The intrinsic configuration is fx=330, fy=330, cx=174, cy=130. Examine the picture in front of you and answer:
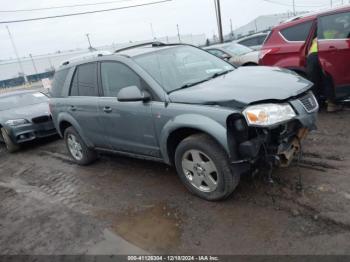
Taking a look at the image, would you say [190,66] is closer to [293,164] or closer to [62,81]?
[293,164]

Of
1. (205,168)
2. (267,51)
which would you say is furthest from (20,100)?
(205,168)

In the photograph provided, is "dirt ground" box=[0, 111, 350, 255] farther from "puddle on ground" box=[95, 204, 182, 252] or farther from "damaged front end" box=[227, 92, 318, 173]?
"damaged front end" box=[227, 92, 318, 173]

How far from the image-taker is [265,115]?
10.6 feet

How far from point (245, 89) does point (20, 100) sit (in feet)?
24.5

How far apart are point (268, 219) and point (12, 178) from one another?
5015 millimetres

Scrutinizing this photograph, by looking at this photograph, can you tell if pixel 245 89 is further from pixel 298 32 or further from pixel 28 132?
pixel 28 132

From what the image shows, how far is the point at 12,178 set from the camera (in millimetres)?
6305

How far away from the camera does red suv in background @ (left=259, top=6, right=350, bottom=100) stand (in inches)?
218

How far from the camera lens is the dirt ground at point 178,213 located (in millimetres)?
3098

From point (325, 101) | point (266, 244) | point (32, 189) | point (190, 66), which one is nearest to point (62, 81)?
point (32, 189)

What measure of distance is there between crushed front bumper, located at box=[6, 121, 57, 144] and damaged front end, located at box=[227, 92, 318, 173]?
597 cm

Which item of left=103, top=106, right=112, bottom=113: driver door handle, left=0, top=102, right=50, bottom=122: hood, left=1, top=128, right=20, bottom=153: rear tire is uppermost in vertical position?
left=103, top=106, right=112, bottom=113: driver door handle

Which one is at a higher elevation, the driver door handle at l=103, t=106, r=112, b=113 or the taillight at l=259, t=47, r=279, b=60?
the driver door handle at l=103, t=106, r=112, b=113

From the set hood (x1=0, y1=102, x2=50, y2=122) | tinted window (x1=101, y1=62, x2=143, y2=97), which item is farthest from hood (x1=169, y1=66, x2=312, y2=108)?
hood (x1=0, y1=102, x2=50, y2=122)
